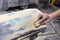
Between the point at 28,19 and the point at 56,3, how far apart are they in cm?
225

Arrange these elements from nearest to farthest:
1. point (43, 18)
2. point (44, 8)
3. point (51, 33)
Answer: point (43, 18), point (51, 33), point (44, 8)

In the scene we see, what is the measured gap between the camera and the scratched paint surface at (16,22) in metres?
0.86

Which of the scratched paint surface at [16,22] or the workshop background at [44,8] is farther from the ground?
the scratched paint surface at [16,22]

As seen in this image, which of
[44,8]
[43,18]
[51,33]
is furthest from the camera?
[44,8]

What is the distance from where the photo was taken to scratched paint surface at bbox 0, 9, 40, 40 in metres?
0.86

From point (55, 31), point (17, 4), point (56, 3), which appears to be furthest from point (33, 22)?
point (56, 3)

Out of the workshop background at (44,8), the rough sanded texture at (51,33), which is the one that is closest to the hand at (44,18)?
the workshop background at (44,8)

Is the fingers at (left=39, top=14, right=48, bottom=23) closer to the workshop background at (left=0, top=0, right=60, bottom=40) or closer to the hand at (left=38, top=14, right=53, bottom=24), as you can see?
the hand at (left=38, top=14, right=53, bottom=24)

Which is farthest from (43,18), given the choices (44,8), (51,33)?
(44,8)

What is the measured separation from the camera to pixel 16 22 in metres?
0.93

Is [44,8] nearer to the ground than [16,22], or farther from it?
nearer to the ground

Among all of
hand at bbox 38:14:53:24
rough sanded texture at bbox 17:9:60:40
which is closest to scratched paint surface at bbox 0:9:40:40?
hand at bbox 38:14:53:24

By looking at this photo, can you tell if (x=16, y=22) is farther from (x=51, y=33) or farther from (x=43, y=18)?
(x=51, y=33)

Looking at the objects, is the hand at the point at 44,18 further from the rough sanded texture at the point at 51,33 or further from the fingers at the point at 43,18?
the rough sanded texture at the point at 51,33
